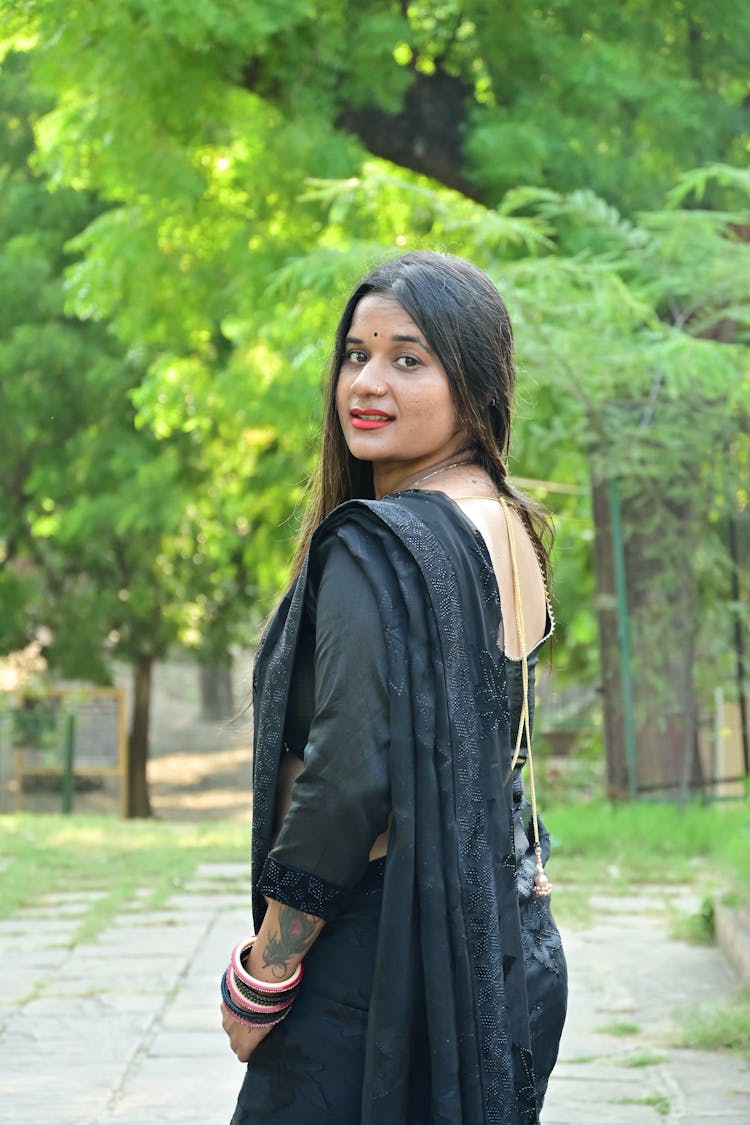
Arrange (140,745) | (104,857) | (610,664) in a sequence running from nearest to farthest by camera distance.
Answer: (104,857) < (610,664) < (140,745)

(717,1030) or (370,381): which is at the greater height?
(370,381)

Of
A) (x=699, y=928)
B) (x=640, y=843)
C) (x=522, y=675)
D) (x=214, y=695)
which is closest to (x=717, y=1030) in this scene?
(x=699, y=928)

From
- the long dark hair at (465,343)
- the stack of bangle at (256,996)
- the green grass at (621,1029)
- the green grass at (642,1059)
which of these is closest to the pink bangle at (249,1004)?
the stack of bangle at (256,996)

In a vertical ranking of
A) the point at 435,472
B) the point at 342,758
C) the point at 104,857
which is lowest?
the point at 104,857

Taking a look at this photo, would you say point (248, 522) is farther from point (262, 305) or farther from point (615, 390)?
point (615, 390)

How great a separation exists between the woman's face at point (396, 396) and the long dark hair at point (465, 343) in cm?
2

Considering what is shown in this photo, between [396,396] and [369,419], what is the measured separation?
0.22ft

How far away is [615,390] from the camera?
10.2m

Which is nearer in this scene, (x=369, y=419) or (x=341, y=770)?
(x=341, y=770)

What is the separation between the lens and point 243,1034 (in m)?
2.40

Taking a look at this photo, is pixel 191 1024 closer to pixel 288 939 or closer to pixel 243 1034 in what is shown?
pixel 243 1034

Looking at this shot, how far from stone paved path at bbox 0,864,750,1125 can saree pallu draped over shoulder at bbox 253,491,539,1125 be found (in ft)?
7.98

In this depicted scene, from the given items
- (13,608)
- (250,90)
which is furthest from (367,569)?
(13,608)

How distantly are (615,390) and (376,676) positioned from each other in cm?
816
